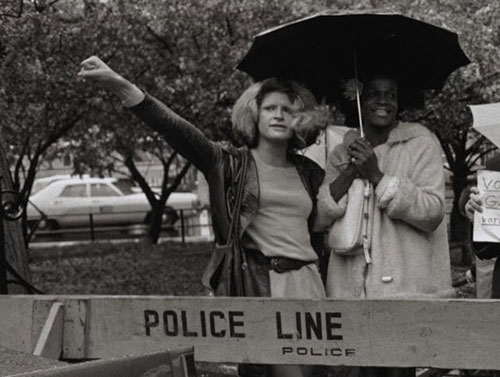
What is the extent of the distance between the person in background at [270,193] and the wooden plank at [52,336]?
81cm

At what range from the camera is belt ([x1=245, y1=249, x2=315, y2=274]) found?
5.35 m

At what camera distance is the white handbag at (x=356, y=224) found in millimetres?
5238

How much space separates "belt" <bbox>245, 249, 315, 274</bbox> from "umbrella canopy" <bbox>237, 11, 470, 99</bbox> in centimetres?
97

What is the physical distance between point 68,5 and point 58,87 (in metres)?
1.17

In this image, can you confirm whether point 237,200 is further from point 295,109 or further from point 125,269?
point 125,269

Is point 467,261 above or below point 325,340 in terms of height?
below

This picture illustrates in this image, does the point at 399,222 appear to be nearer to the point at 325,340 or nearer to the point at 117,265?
the point at 325,340

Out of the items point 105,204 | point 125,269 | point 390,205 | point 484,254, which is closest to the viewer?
point 484,254

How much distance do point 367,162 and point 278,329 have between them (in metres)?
0.98

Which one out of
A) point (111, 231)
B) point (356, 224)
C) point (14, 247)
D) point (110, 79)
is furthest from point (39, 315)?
point (111, 231)

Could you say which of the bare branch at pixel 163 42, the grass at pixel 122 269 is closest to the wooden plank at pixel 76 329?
the grass at pixel 122 269

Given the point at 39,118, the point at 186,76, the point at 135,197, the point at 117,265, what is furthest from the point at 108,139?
the point at 135,197

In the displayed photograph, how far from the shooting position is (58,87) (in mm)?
14586

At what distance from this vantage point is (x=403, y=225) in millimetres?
5262
